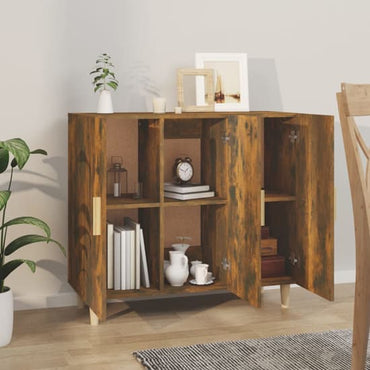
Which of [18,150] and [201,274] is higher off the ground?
[18,150]

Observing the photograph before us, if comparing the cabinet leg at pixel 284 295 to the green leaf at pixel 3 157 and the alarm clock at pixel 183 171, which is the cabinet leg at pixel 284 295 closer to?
the alarm clock at pixel 183 171

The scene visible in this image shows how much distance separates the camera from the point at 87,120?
3191 mm

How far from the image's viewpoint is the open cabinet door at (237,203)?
10.6 feet

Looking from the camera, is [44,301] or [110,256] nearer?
[110,256]

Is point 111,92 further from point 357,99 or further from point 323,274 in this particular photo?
point 357,99

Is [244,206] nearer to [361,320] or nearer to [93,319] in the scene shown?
[93,319]

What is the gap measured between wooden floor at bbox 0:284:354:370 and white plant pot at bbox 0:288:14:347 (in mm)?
37

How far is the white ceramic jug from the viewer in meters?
3.42

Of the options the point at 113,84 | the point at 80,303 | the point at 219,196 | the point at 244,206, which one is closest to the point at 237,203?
the point at 244,206

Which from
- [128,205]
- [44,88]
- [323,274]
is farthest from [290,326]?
[44,88]

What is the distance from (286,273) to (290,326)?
0.36 metres

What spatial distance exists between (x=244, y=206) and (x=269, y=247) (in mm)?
389

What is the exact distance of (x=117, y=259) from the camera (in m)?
3.33

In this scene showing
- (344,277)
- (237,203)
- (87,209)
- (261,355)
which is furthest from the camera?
(344,277)
